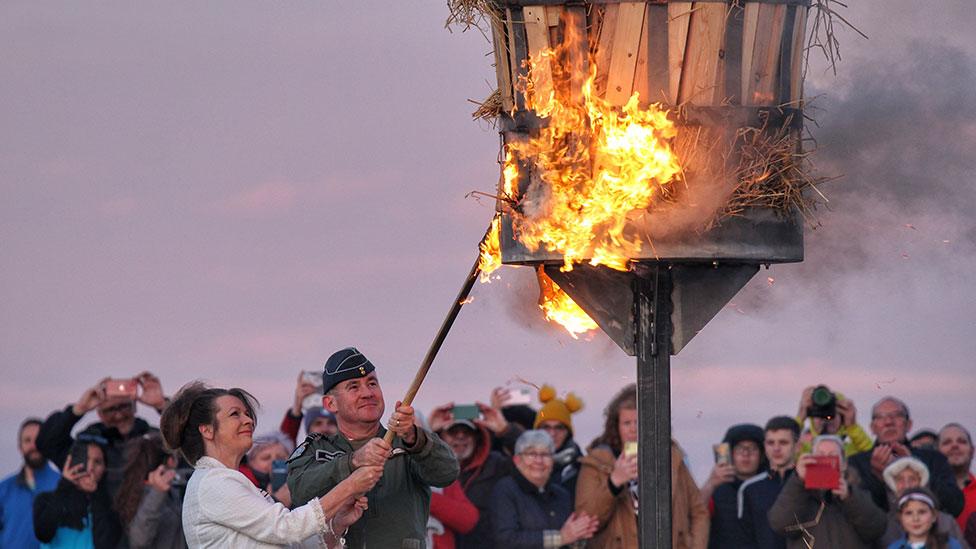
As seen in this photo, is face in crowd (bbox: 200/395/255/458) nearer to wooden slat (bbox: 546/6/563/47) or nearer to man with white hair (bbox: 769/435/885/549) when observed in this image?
wooden slat (bbox: 546/6/563/47)

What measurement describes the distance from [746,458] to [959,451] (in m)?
1.57

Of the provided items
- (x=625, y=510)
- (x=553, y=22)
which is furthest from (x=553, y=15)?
(x=625, y=510)

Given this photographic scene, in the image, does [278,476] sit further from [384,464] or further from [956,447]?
[956,447]

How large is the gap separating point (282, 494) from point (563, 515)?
1656 millimetres

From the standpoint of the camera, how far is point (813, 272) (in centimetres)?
810

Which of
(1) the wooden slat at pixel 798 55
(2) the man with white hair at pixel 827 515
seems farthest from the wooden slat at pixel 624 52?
(2) the man with white hair at pixel 827 515

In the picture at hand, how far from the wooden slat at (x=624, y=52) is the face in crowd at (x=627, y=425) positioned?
391 cm

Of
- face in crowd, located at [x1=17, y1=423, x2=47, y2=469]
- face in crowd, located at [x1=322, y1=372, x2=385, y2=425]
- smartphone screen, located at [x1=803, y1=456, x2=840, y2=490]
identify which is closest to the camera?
face in crowd, located at [x1=322, y1=372, x2=385, y2=425]

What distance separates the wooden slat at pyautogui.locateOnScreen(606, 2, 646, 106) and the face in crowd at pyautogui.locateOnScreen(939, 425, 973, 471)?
17.8 feet

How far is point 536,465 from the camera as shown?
10.7 meters

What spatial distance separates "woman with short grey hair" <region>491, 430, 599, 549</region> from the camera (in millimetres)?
10469

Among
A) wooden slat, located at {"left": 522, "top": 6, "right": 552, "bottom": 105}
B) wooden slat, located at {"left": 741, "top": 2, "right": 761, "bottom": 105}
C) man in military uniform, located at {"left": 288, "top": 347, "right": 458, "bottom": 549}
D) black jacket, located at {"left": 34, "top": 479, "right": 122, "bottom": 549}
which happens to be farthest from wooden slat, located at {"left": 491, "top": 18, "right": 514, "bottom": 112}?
black jacket, located at {"left": 34, "top": 479, "right": 122, "bottom": 549}

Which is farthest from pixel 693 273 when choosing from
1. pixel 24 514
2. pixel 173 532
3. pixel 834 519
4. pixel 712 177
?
pixel 24 514

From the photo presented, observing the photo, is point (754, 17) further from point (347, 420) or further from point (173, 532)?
point (173, 532)
